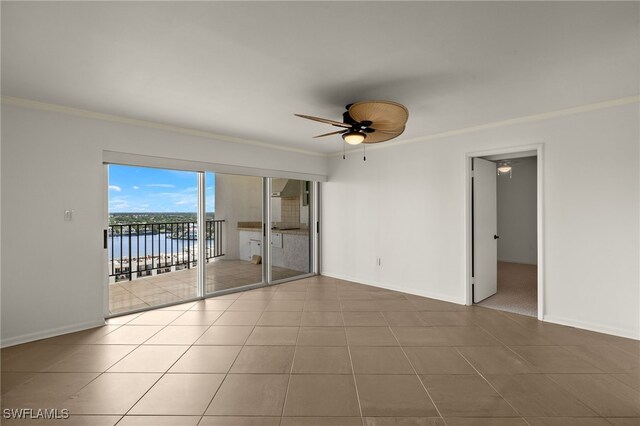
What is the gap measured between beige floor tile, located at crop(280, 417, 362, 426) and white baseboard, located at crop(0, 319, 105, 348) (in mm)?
2817

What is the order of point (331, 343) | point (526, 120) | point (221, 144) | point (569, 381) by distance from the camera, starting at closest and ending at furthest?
point (569, 381), point (331, 343), point (526, 120), point (221, 144)

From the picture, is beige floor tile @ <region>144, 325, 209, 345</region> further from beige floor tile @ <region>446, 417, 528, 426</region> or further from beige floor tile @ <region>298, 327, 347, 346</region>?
beige floor tile @ <region>446, 417, 528, 426</region>

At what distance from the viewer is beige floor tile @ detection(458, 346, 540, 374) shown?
247 cm

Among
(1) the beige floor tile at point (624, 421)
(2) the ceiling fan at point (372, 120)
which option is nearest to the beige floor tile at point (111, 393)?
(2) the ceiling fan at point (372, 120)

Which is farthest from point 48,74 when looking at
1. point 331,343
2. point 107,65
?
point 331,343

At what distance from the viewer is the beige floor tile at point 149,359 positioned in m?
2.51

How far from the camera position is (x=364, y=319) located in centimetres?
368

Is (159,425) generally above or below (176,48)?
below

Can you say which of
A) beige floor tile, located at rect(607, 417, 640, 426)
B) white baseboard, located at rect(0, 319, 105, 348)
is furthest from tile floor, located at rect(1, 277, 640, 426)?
white baseboard, located at rect(0, 319, 105, 348)

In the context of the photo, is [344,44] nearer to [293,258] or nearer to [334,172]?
[334,172]

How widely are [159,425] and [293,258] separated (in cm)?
421

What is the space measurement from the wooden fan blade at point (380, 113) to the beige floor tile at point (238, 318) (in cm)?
258

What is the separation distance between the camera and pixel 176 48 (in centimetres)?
212

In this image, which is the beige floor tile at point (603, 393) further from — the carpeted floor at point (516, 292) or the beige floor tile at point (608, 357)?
the carpeted floor at point (516, 292)
